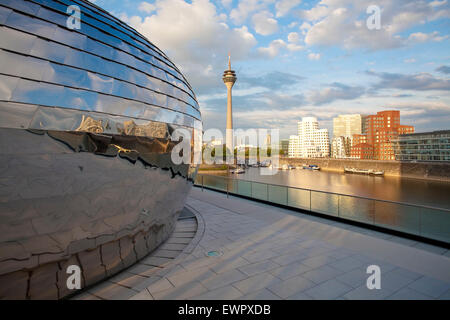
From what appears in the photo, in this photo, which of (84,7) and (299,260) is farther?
(299,260)

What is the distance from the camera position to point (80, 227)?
4418 mm

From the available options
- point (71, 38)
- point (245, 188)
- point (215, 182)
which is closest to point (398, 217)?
point (245, 188)

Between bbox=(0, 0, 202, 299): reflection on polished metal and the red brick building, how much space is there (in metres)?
118

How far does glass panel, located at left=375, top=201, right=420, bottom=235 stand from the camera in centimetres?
848

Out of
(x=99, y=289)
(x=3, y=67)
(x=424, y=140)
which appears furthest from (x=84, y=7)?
(x=424, y=140)

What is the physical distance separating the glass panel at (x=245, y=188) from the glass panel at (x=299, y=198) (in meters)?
2.99

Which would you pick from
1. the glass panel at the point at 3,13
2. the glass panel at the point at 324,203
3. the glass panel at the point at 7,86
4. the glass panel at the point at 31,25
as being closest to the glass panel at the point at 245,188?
the glass panel at the point at 324,203

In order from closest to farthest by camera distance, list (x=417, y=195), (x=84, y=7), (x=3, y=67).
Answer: (x=3, y=67) < (x=84, y=7) < (x=417, y=195)

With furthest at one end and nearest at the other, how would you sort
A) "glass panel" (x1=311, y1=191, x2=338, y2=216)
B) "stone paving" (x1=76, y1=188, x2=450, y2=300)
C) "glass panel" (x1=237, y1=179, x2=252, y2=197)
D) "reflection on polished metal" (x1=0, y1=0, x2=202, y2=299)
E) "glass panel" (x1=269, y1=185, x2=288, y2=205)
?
"glass panel" (x1=237, y1=179, x2=252, y2=197) → "glass panel" (x1=269, y1=185, x2=288, y2=205) → "glass panel" (x1=311, y1=191, x2=338, y2=216) → "stone paving" (x1=76, y1=188, x2=450, y2=300) → "reflection on polished metal" (x1=0, y1=0, x2=202, y2=299)

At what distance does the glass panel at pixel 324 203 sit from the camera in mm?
11273

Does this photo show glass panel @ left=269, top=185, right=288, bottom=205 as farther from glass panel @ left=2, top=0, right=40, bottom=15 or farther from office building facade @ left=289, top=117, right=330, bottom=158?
office building facade @ left=289, top=117, right=330, bottom=158

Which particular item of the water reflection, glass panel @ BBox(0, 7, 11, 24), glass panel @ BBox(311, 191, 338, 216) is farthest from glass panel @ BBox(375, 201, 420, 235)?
the water reflection

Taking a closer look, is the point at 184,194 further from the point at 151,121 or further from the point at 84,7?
the point at 84,7
